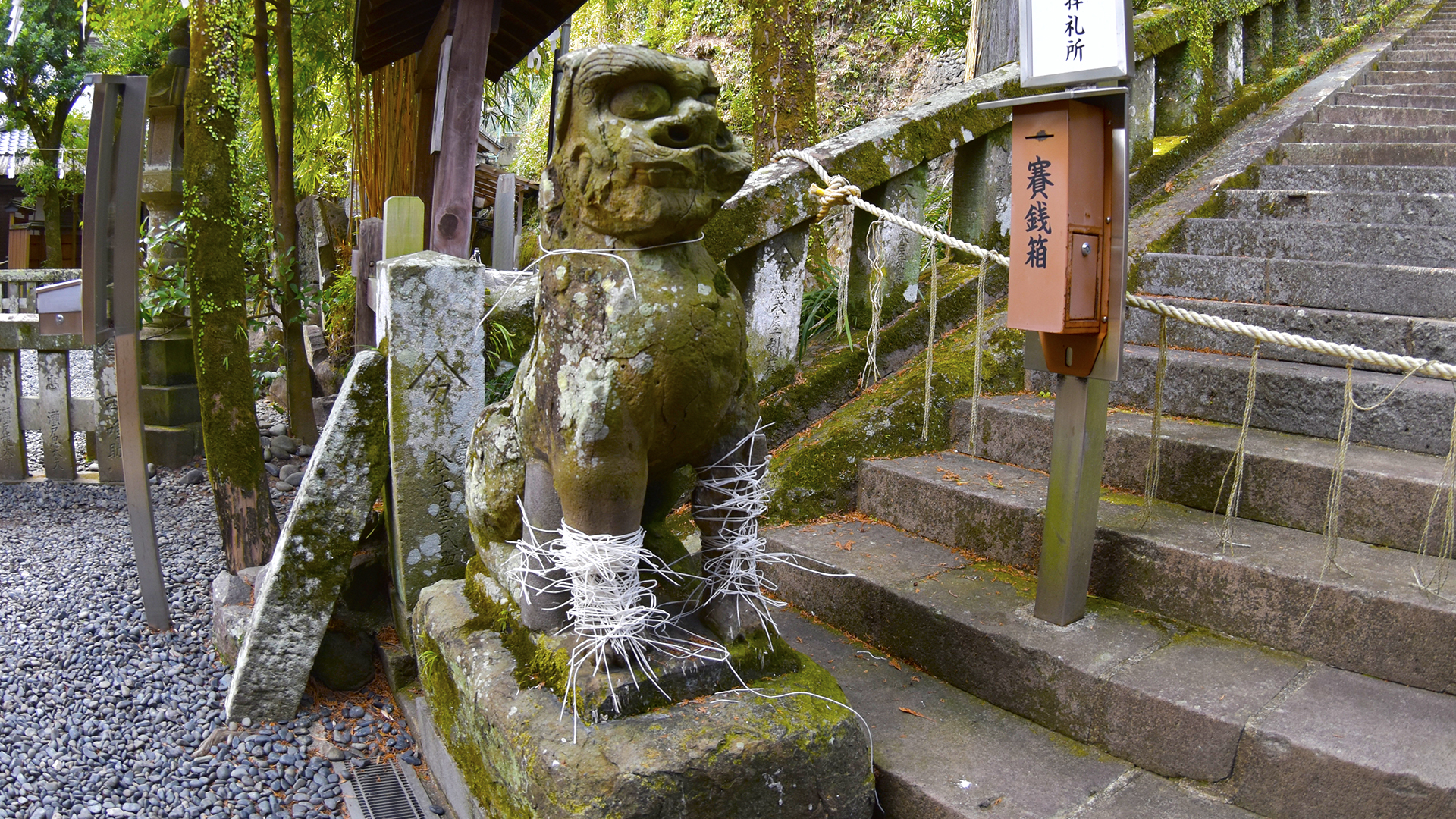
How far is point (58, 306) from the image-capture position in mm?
5527

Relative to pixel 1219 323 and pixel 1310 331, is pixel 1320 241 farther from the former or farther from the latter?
pixel 1219 323

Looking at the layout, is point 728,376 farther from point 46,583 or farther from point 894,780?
point 46,583

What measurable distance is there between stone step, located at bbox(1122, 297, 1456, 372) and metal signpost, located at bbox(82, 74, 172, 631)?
4.06 meters

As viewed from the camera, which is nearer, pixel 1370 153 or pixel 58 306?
pixel 1370 153

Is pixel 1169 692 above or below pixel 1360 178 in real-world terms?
below

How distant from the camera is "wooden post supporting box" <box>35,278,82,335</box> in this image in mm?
5484

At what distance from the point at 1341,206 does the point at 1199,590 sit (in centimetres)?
289

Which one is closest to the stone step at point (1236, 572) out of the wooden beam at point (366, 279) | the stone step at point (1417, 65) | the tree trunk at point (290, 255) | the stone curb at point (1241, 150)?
the stone curb at point (1241, 150)

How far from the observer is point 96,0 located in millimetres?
8688

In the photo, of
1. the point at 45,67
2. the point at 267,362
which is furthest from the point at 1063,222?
the point at 45,67

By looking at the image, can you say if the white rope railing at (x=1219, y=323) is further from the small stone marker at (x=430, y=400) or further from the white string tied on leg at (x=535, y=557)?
the white string tied on leg at (x=535, y=557)

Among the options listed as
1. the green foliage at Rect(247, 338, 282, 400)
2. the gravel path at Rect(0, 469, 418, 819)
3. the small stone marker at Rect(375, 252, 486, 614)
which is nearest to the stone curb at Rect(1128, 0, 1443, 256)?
the small stone marker at Rect(375, 252, 486, 614)

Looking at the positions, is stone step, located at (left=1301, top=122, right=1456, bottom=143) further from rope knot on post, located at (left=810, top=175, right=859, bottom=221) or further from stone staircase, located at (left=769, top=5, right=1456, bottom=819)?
rope knot on post, located at (left=810, top=175, right=859, bottom=221)

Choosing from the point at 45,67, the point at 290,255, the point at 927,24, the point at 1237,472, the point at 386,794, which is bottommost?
the point at 386,794
